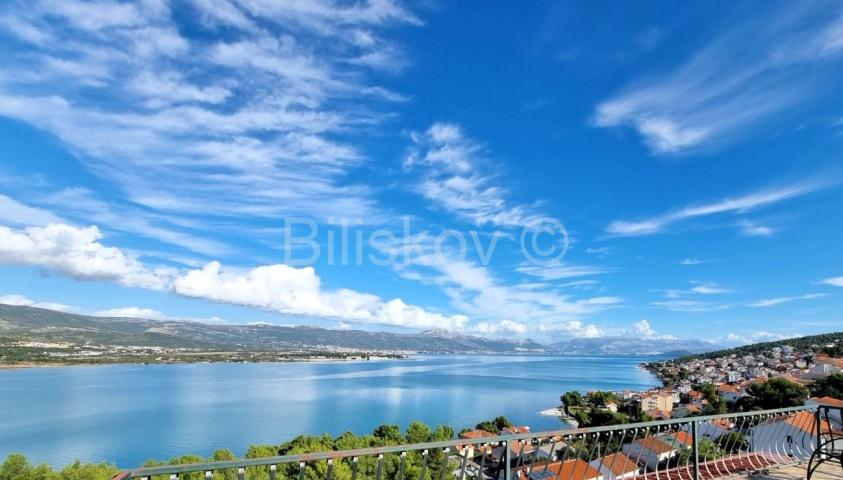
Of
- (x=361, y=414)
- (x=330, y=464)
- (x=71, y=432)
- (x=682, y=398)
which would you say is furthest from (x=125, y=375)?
(x=330, y=464)

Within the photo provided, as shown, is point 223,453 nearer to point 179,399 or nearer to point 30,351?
point 179,399

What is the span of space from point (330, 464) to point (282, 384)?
9409 centimetres

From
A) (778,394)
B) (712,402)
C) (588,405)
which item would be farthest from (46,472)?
(588,405)

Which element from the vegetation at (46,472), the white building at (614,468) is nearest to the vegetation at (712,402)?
the white building at (614,468)

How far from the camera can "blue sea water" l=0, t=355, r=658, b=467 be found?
132 feet

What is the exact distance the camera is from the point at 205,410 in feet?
188

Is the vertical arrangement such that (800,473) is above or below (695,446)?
below

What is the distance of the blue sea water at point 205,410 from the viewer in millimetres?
40250

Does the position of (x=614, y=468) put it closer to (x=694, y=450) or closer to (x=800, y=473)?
(x=694, y=450)

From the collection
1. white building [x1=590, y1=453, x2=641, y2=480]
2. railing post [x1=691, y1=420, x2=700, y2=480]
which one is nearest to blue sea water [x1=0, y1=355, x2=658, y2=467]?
white building [x1=590, y1=453, x2=641, y2=480]

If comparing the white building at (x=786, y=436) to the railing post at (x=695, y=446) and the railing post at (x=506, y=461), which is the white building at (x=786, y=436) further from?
the railing post at (x=506, y=461)

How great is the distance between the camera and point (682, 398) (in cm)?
5306

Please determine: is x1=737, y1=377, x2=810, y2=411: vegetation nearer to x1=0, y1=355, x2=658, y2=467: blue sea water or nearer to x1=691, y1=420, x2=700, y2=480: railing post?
x1=0, y1=355, x2=658, y2=467: blue sea water

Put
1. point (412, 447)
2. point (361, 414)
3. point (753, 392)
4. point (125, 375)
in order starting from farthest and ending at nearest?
point (125, 375) → point (361, 414) → point (753, 392) → point (412, 447)
